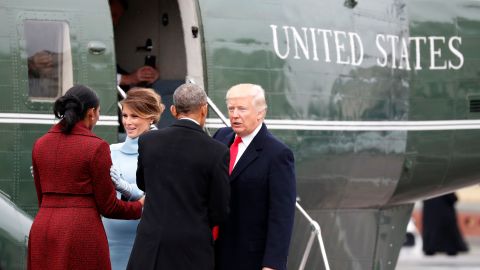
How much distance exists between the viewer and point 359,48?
1006cm

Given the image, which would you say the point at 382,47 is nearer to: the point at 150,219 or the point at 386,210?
the point at 386,210

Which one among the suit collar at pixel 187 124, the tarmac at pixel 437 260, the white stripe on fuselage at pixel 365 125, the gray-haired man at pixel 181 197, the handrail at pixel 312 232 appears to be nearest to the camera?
the gray-haired man at pixel 181 197

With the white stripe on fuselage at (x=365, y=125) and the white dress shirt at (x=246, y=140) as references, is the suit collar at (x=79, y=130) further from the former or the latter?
the white stripe on fuselage at (x=365, y=125)

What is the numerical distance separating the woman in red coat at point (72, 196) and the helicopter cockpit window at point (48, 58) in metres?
1.57

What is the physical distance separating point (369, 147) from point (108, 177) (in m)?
3.82

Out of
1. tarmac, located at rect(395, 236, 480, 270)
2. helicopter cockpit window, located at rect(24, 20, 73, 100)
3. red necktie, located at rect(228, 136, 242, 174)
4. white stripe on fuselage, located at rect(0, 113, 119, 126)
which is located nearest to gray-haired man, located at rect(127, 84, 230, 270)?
red necktie, located at rect(228, 136, 242, 174)

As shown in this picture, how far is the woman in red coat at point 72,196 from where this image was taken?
6.64 m

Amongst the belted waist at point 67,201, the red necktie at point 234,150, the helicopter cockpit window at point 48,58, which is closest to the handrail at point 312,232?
the helicopter cockpit window at point 48,58

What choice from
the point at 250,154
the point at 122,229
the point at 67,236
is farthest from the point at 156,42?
the point at 67,236

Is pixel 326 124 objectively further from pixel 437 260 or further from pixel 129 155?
pixel 437 260

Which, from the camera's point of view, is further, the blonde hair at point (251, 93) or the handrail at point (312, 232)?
the handrail at point (312, 232)

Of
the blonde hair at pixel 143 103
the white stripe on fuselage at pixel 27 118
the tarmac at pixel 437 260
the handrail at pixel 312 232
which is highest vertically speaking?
the blonde hair at pixel 143 103

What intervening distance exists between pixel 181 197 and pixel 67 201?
656mm

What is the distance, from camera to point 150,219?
21.4 feet
